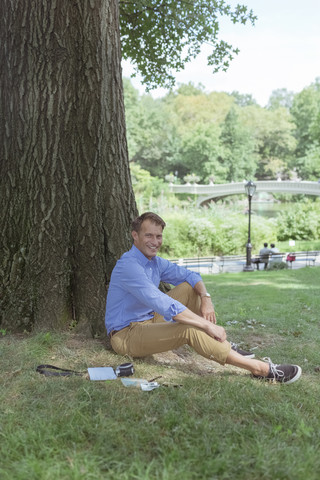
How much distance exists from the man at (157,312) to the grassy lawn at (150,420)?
128 mm

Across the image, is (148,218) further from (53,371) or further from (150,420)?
(150,420)

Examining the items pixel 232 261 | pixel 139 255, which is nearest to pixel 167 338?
pixel 139 255

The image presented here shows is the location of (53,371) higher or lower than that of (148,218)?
lower

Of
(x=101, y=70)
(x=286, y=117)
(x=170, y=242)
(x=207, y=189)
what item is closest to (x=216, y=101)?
(x=286, y=117)

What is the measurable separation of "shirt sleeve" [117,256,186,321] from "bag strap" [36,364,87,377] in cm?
66

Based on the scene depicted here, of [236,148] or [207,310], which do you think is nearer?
[207,310]

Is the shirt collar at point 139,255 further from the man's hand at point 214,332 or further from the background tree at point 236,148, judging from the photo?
the background tree at point 236,148

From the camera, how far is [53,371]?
3170 mm

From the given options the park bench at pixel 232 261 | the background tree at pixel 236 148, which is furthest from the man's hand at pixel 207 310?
the background tree at pixel 236 148

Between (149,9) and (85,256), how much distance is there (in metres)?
5.46

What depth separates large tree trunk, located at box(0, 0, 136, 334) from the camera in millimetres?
3855

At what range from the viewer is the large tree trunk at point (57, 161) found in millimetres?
3855

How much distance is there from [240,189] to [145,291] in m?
40.9

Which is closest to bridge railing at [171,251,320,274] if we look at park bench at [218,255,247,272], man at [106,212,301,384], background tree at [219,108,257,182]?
park bench at [218,255,247,272]
